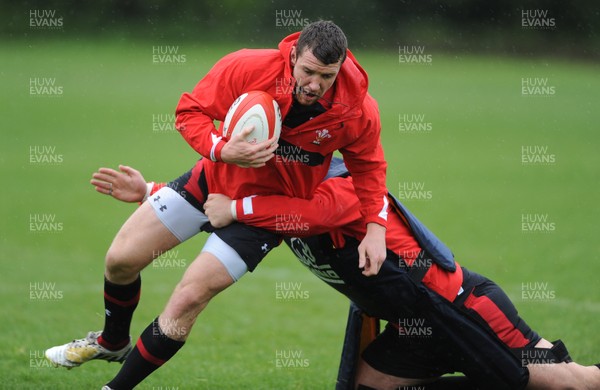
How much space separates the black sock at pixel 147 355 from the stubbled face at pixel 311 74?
1.74 m

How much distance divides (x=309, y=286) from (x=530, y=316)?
9.48 feet

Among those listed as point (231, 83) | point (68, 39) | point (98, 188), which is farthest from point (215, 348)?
point (68, 39)

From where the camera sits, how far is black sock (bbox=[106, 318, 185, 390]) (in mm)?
5598

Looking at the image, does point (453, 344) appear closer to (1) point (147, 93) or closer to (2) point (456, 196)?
(2) point (456, 196)

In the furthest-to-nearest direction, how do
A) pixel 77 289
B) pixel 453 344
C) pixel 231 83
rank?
pixel 77 289 → pixel 453 344 → pixel 231 83

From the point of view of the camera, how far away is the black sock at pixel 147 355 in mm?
5598

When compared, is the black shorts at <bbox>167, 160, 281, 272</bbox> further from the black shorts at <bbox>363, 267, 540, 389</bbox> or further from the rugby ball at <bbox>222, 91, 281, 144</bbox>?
the black shorts at <bbox>363, 267, 540, 389</bbox>

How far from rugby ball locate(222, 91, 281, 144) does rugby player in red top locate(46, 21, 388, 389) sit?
0.09 meters

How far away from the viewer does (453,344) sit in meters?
6.12

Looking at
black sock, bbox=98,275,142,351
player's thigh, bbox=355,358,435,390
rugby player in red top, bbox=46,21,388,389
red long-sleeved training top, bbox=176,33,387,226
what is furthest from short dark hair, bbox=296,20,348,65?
player's thigh, bbox=355,358,435,390

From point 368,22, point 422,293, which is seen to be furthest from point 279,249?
point 368,22

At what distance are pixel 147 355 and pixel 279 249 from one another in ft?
25.3

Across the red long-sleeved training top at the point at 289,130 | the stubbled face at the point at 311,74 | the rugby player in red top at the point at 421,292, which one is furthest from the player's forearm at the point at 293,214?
the stubbled face at the point at 311,74

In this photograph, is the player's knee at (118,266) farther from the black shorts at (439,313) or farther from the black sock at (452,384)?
the black sock at (452,384)
